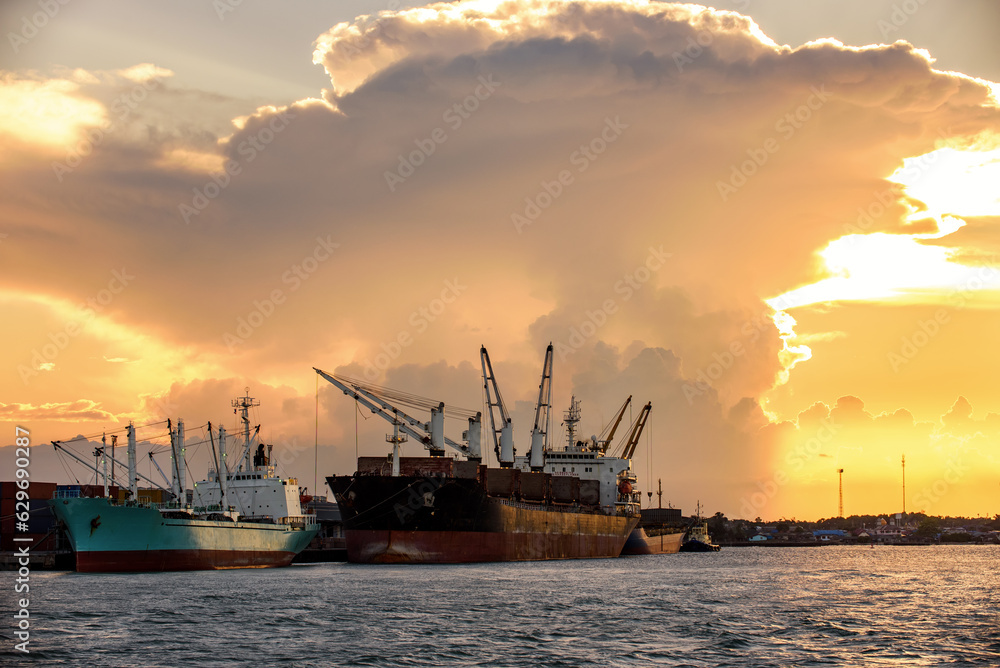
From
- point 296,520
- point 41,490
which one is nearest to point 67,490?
point 41,490

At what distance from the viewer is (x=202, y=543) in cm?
6134

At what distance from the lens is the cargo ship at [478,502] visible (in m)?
63.4

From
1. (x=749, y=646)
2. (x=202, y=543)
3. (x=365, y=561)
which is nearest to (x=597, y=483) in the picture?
(x=365, y=561)

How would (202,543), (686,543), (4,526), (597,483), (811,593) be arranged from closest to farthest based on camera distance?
(811,593)
(202,543)
(4,526)
(597,483)
(686,543)

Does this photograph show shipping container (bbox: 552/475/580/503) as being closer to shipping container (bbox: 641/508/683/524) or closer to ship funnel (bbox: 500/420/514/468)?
ship funnel (bbox: 500/420/514/468)

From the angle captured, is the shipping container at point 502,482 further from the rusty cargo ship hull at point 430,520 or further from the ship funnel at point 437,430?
the ship funnel at point 437,430

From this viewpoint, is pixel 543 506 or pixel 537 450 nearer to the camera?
pixel 543 506

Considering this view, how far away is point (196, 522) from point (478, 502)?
18108 mm

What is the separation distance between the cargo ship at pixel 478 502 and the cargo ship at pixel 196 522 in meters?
6.85

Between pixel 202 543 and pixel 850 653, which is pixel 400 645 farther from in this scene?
pixel 202 543

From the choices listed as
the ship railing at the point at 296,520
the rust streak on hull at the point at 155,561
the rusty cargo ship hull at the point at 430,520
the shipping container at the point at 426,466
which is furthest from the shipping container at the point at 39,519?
the shipping container at the point at 426,466

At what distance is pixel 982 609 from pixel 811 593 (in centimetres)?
907

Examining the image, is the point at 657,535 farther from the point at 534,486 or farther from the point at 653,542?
the point at 534,486

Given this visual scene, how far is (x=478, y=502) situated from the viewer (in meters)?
65.2
